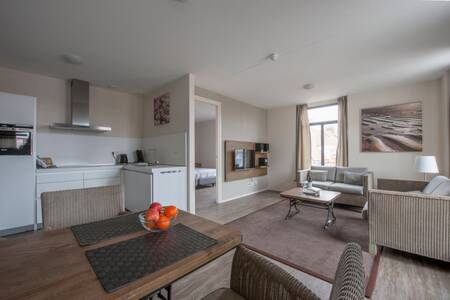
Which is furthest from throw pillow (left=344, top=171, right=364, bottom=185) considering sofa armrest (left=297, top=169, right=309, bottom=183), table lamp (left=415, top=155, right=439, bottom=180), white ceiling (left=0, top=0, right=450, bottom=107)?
white ceiling (left=0, top=0, right=450, bottom=107)

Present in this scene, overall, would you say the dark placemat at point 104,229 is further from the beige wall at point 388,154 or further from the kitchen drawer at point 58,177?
the beige wall at point 388,154

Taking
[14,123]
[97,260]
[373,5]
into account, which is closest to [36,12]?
[14,123]

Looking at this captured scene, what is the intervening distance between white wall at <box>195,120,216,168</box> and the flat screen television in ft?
9.14

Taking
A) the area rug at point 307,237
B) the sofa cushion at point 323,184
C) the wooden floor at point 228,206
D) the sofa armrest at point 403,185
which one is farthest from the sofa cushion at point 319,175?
the sofa armrest at point 403,185

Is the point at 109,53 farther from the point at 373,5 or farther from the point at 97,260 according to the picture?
the point at 373,5

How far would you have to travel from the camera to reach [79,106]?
11.5 ft

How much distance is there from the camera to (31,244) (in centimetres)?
88

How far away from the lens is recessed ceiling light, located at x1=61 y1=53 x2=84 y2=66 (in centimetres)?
263

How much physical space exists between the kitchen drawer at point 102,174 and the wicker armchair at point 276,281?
321 cm

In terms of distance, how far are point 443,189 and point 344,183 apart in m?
2.08

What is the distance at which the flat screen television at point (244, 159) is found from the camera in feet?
16.0

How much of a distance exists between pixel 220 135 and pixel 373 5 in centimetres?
330

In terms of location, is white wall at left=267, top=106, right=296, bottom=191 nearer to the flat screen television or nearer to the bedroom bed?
the flat screen television

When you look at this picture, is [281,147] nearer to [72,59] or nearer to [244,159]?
[244,159]
